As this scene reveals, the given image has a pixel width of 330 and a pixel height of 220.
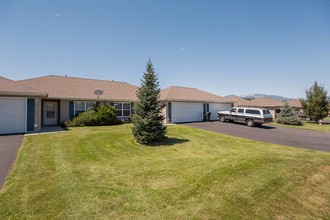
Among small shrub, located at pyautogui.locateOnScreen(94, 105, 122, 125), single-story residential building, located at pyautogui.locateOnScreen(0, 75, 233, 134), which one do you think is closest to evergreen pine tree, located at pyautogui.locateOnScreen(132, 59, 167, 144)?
single-story residential building, located at pyautogui.locateOnScreen(0, 75, 233, 134)

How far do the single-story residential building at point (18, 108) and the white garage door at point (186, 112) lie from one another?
14.2 meters

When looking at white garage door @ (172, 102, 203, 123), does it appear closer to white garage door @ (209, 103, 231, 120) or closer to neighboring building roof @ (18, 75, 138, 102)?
white garage door @ (209, 103, 231, 120)

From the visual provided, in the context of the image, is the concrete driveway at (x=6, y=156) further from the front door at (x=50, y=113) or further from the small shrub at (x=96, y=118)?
the front door at (x=50, y=113)

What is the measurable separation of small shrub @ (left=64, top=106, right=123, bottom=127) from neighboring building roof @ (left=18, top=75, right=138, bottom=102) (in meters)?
1.68

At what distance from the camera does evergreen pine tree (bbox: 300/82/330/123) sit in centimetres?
2789

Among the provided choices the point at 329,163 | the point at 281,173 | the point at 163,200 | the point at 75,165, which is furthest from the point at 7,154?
the point at 329,163

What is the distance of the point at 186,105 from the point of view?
2342cm

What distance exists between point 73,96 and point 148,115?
468 inches

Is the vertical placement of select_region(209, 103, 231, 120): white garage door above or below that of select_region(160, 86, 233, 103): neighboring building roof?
below

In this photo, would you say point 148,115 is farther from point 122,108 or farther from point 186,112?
point 186,112

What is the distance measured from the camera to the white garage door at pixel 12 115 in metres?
13.1

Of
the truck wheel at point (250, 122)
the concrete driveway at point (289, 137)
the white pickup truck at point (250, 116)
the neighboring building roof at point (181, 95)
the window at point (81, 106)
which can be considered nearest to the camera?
the concrete driveway at point (289, 137)

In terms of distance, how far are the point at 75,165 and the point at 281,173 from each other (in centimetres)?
782

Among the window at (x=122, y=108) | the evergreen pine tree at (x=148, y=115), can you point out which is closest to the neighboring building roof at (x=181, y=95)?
the window at (x=122, y=108)
